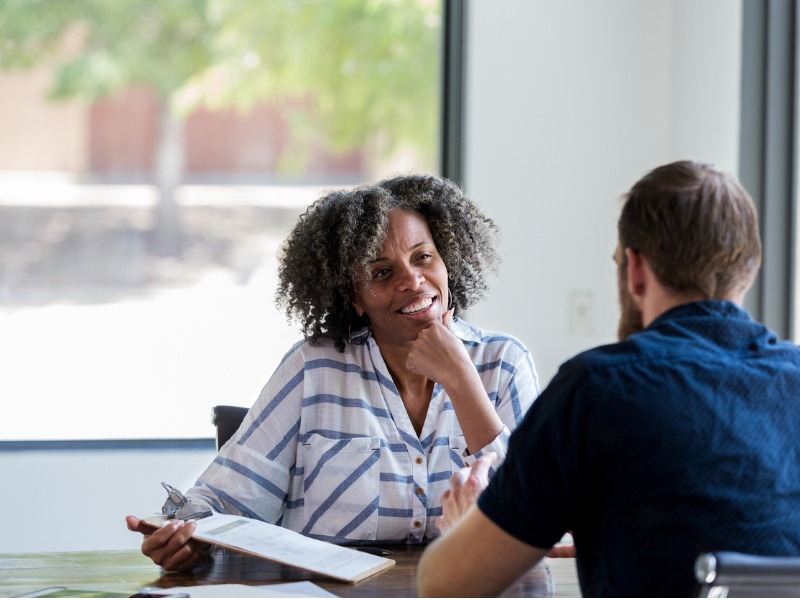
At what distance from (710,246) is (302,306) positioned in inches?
45.6

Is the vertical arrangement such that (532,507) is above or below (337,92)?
below

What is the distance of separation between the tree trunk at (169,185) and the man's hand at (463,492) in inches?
83.9

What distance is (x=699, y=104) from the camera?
3291mm

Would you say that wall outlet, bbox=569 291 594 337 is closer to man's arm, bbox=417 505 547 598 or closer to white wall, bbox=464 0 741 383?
white wall, bbox=464 0 741 383

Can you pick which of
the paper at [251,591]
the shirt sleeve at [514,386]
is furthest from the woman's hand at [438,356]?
the paper at [251,591]

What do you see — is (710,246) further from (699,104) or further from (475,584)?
(699,104)

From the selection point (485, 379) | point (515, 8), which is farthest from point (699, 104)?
point (485, 379)

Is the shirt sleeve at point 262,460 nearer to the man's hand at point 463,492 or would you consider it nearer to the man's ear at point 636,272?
the man's hand at point 463,492

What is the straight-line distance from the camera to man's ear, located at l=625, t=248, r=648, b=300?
4.01 feet

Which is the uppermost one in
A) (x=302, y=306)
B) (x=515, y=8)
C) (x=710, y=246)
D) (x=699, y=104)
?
(x=515, y=8)

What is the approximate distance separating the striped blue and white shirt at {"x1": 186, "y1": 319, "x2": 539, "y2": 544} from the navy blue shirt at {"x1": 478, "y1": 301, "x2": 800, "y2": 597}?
2.21ft

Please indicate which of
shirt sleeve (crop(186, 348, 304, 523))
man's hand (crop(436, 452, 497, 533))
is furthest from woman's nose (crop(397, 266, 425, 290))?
man's hand (crop(436, 452, 497, 533))

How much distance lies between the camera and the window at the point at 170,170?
10.8 feet

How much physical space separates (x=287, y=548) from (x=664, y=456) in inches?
28.6
